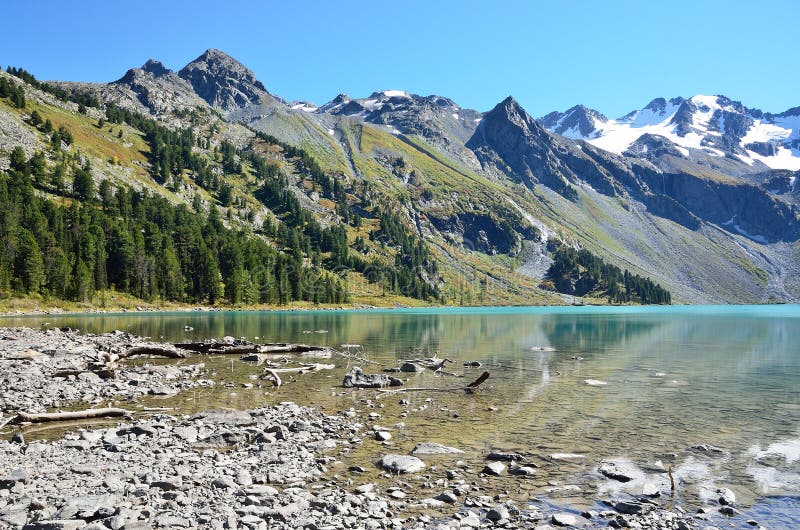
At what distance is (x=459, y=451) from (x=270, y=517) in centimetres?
796

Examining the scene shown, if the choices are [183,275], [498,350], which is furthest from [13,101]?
[498,350]

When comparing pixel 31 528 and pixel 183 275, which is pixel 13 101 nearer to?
pixel 183 275

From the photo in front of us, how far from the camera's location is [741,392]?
29875 mm

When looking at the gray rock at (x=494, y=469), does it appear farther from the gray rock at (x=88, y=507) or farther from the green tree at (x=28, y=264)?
the green tree at (x=28, y=264)

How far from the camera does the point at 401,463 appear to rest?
15.8 m

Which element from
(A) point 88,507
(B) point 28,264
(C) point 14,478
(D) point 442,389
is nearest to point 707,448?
(D) point 442,389

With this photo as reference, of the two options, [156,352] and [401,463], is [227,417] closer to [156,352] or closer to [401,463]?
[401,463]

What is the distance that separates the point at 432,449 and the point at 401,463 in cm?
209

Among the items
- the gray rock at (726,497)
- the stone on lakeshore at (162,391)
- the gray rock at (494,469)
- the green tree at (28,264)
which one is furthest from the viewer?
the green tree at (28,264)

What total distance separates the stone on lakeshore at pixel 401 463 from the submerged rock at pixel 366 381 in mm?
13698

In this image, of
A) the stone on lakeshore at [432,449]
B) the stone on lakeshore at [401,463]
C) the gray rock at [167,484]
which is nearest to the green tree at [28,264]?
the gray rock at [167,484]

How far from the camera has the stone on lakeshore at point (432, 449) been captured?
17219 millimetres

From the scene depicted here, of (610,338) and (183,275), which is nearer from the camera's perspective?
(610,338)

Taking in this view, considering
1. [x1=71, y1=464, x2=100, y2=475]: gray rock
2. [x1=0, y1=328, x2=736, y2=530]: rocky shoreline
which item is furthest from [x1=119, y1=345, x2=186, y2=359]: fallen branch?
[x1=71, y1=464, x2=100, y2=475]: gray rock
